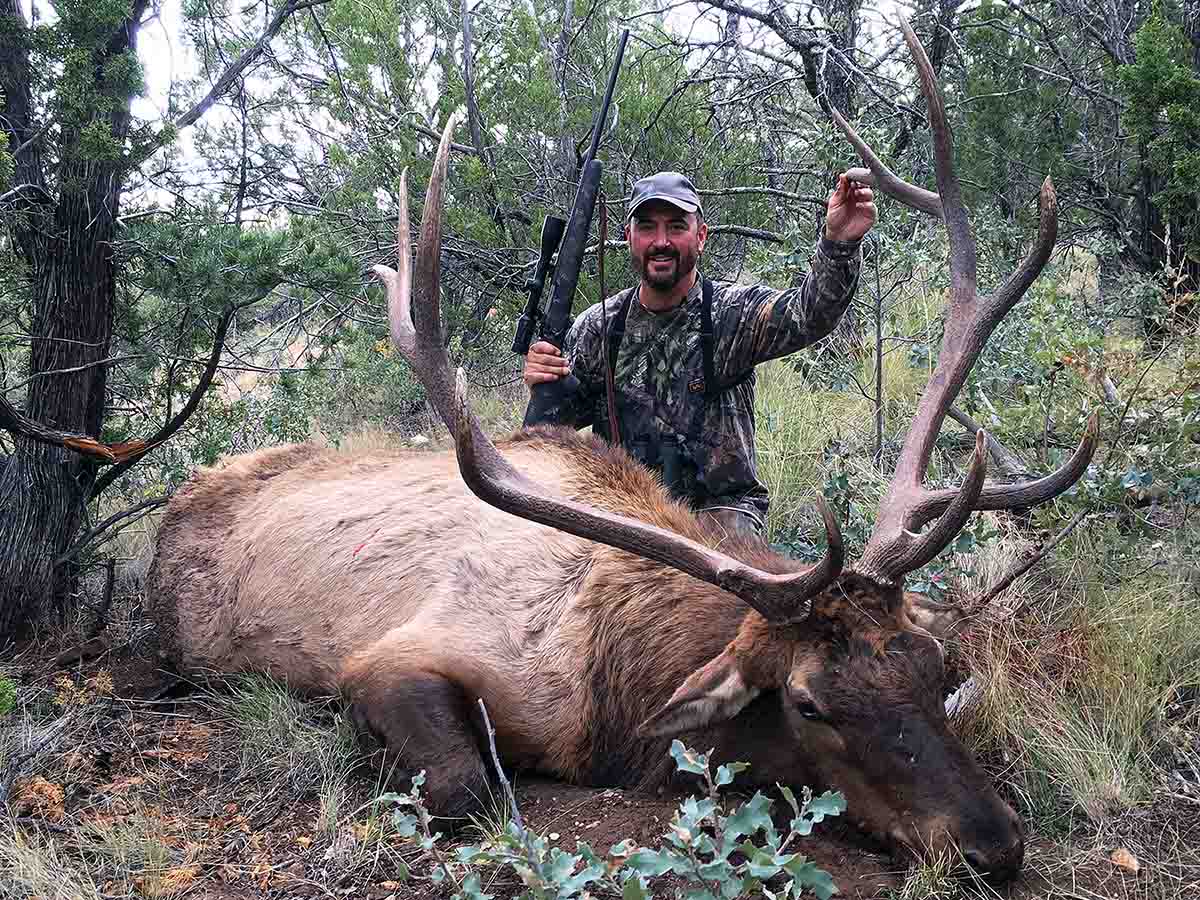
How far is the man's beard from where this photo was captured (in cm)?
488

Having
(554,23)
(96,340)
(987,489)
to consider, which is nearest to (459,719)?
(987,489)

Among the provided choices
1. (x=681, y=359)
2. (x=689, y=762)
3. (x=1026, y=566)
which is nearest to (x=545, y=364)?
(x=681, y=359)

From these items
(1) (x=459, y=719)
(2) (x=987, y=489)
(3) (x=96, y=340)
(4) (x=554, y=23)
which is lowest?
(1) (x=459, y=719)

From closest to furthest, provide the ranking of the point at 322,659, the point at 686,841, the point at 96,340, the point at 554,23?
the point at 686,841 < the point at 322,659 < the point at 96,340 < the point at 554,23

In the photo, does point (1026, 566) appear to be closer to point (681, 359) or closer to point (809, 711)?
point (809, 711)

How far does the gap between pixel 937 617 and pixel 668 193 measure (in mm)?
2474

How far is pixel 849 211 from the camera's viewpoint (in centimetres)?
414

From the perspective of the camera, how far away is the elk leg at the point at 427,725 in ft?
10.8

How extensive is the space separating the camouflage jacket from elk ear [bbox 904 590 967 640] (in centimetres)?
149

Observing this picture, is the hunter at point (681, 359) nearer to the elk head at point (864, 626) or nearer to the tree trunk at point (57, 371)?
the elk head at point (864, 626)

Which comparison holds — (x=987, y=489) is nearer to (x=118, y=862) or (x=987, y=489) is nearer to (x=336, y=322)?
(x=118, y=862)

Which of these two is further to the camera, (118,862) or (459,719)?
(459,719)

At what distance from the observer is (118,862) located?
298cm

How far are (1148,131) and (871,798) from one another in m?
4.41
